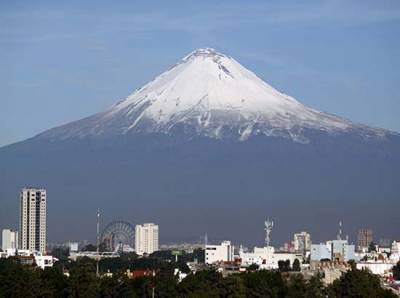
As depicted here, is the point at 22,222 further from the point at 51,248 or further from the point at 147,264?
the point at 147,264

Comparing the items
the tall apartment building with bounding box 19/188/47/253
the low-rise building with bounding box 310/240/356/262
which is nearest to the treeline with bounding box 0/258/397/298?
the low-rise building with bounding box 310/240/356/262

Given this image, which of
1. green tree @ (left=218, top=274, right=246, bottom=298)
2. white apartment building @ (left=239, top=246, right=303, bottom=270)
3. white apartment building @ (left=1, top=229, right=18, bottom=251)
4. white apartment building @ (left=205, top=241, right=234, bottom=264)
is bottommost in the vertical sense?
green tree @ (left=218, top=274, right=246, bottom=298)

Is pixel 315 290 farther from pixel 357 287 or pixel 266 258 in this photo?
pixel 266 258

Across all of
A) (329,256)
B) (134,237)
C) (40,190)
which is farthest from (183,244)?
(329,256)

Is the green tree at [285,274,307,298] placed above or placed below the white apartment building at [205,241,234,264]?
below

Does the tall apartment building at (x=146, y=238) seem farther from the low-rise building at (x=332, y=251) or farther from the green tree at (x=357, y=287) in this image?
the green tree at (x=357, y=287)

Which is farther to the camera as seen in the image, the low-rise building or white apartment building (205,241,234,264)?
white apartment building (205,241,234,264)

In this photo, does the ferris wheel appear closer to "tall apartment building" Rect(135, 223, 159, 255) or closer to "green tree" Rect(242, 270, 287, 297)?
"tall apartment building" Rect(135, 223, 159, 255)
